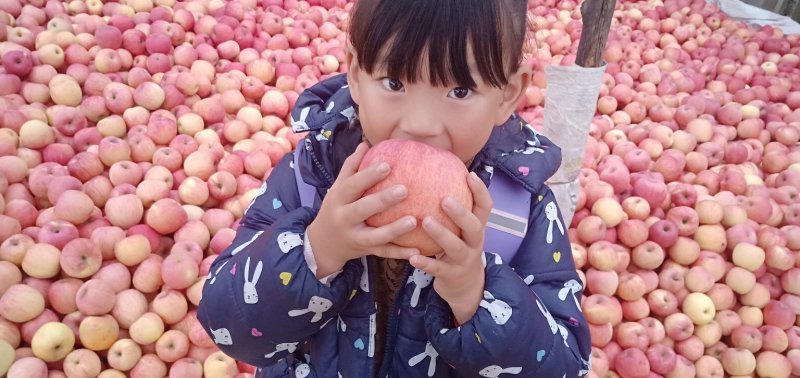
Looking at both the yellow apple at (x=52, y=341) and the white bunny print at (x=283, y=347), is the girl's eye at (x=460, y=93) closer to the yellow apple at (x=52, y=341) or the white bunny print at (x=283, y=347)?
the white bunny print at (x=283, y=347)

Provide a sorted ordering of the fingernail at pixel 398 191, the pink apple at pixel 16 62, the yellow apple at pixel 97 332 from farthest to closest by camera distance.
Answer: the pink apple at pixel 16 62 → the yellow apple at pixel 97 332 → the fingernail at pixel 398 191

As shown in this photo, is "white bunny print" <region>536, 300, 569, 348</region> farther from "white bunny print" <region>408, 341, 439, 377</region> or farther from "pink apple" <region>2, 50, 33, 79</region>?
"pink apple" <region>2, 50, 33, 79</region>

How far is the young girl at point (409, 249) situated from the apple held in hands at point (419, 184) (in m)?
0.02

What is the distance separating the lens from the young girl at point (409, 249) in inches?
32.1

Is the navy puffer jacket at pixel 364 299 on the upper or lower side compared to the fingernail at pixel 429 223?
lower

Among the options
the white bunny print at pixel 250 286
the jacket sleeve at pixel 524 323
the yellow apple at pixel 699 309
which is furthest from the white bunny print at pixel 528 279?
the yellow apple at pixel 699 309

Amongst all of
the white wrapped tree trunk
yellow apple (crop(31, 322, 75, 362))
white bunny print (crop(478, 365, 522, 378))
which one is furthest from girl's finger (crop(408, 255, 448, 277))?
yellow apple (crop(31, 322, 75, 362))

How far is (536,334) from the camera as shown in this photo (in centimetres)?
93

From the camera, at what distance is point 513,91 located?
3.17 ft

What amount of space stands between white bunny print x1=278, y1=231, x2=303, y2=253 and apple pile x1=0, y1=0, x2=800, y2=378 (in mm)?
1098

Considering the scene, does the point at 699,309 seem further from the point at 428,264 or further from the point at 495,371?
the point at 428,264

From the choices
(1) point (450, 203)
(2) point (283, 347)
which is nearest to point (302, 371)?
(2) point (283, 347)

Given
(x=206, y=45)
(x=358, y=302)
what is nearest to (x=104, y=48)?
(x=206, y=45)

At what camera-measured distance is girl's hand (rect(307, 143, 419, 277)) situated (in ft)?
2.43
